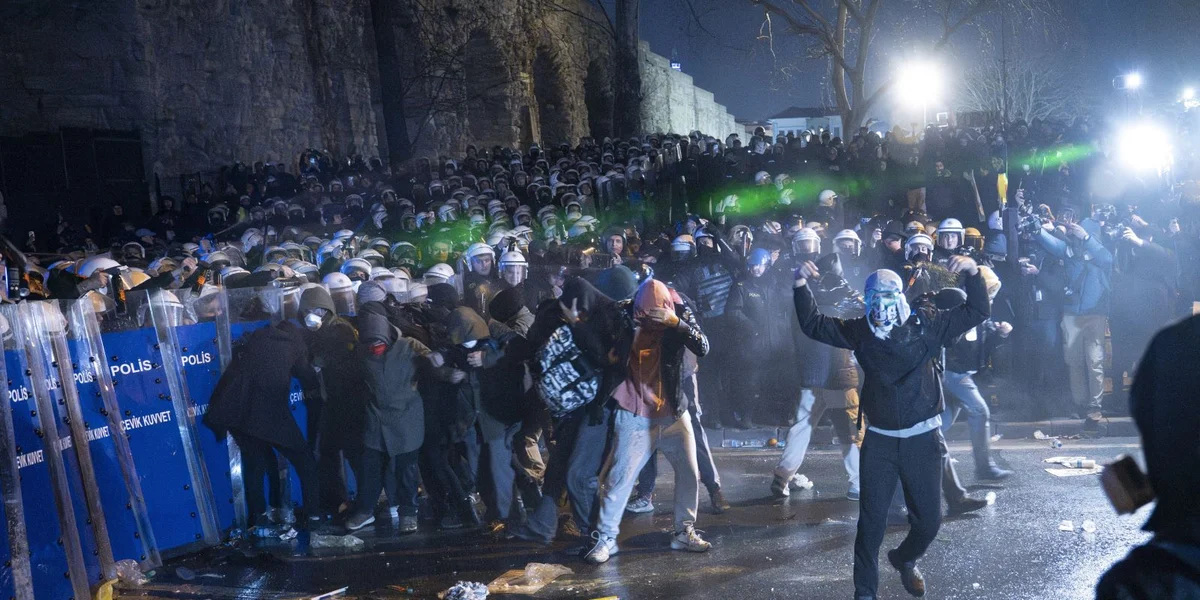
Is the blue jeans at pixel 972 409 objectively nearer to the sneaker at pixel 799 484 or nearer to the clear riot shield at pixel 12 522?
the sneaker at pixel 799 484

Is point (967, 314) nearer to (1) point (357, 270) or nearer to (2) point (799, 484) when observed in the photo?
(2) point (799, 484)

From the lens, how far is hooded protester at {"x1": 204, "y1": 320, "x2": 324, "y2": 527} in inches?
289

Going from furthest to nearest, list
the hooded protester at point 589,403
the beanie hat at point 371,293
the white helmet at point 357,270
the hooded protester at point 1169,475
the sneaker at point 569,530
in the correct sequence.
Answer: the white helmet at point 357,270 < the beanie hat at point 371,293 < the sneaker at point 569,530 < the hooded protester at point 589,403 < the hooded protester at point 1169,475

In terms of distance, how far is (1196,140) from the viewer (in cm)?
1831

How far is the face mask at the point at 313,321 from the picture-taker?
308 inches

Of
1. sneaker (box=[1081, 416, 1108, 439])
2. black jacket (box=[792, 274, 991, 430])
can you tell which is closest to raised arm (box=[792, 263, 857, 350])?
black jacket (box=[792, 274, 991, 430])

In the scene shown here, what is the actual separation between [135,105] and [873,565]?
19.8 meters

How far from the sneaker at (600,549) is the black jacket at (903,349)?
193 cm

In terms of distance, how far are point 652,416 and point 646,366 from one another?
31cm

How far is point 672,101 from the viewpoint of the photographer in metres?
43.6

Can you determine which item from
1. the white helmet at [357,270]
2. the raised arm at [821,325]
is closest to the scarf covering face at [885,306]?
the raised arm at [821,325]

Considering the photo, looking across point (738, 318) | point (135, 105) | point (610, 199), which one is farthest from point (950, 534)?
point (135, 105)

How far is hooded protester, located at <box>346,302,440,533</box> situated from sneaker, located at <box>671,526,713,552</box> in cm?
198

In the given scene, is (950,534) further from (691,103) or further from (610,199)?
(691,103)
